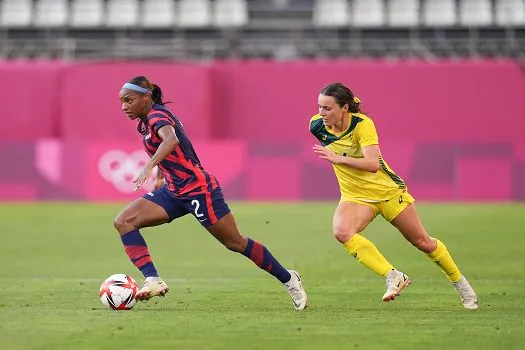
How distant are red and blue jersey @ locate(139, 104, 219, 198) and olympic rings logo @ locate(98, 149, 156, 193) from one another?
16483mm

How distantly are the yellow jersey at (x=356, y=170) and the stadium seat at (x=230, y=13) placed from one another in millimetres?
21544

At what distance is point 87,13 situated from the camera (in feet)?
105

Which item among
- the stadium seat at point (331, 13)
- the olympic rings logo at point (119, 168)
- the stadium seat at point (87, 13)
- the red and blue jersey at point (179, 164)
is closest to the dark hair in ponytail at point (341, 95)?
the red and blue jersey at point (179, 164)

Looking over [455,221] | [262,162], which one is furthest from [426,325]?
[262,162]

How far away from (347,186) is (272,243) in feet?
25.7

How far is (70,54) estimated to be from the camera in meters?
30.3

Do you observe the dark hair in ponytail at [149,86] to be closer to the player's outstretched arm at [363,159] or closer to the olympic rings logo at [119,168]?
the player's outstretched arm at [363,159]

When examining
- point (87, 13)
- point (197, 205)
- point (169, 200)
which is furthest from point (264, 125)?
point (197, 205)

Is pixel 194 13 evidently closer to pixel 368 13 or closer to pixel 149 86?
pixel 368 13

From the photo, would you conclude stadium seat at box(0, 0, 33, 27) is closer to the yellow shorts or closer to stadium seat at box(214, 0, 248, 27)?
stadium seat at box(214, 0, 248, 27)

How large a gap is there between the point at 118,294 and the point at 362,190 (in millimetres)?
2148

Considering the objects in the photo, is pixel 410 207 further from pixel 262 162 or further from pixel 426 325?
pixel 262 162

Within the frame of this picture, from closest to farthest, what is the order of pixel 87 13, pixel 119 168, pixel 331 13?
pixel 119 168
pixel 331 13
pixel 87 13

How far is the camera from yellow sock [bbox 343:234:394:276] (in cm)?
958
